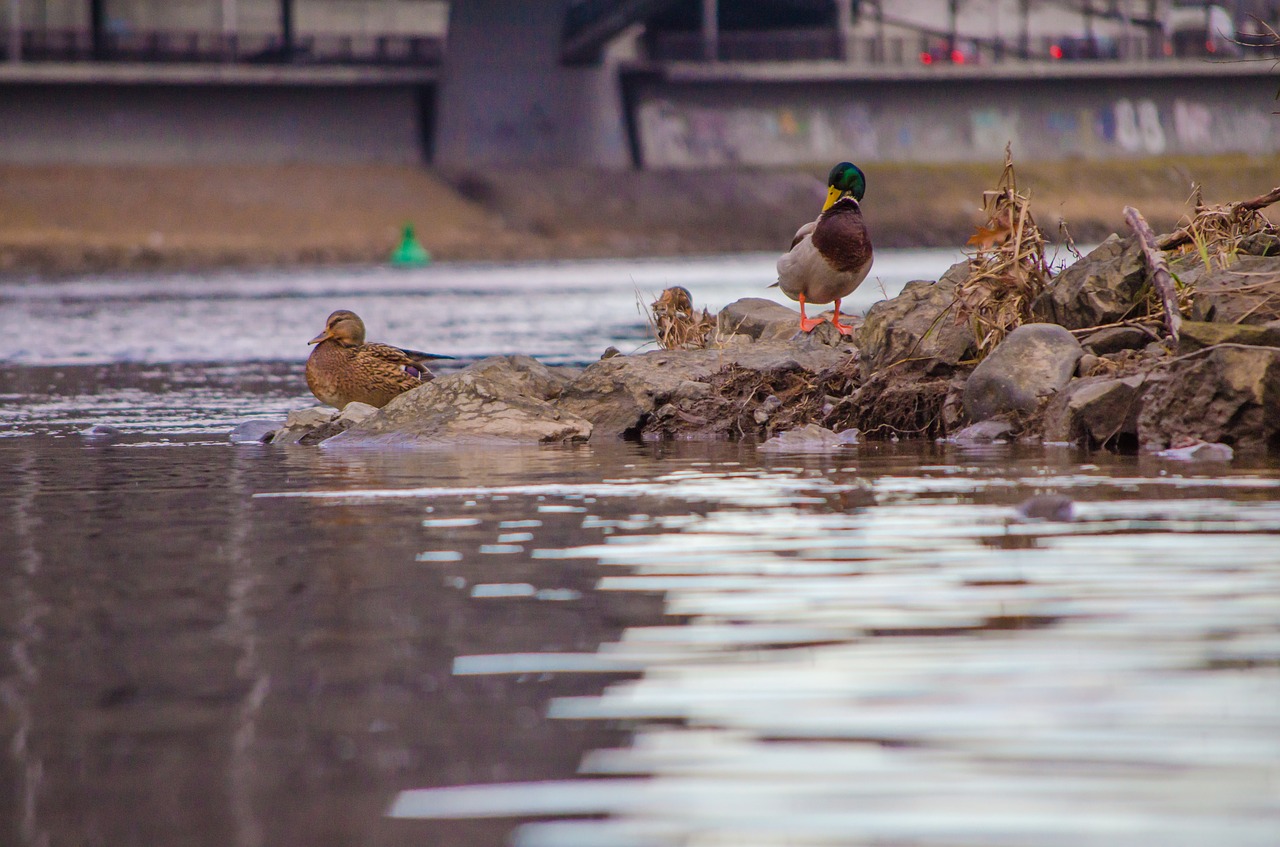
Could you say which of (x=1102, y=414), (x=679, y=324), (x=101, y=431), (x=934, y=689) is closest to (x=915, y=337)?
(x=1102, y=414)

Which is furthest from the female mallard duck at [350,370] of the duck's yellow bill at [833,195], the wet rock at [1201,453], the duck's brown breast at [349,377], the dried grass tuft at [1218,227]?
the wet rock at [1201,453]

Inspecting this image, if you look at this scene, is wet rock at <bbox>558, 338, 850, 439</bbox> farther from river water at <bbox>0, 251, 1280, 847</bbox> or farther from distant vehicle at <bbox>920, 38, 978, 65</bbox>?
distant vehicle at <bbox>920, 38, 978, 65</bbox>

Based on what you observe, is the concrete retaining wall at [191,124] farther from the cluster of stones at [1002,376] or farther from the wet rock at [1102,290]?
the wet rock at [1102,290]

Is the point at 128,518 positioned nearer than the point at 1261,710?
No

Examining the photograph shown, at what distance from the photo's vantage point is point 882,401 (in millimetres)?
11008

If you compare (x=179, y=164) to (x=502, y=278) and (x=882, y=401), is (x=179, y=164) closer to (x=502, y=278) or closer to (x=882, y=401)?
(x=502, y=278)

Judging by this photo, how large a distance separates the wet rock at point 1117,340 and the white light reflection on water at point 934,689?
3.86m

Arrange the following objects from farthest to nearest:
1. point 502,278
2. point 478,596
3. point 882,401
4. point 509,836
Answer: point 502,278 → point 882,401 → point 478,596 → point 509,836

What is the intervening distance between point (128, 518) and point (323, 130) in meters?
66.8

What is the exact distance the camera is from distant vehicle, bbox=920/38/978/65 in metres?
82.1

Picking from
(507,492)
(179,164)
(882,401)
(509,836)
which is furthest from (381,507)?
(179,164)

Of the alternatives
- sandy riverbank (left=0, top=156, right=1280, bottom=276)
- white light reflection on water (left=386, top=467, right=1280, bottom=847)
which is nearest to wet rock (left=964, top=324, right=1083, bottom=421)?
white light reflection on water (left=386, top=467, right=1280, bottom=847)

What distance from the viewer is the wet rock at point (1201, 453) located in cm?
889

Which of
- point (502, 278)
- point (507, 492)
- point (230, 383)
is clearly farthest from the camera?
point (502, 278)
